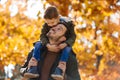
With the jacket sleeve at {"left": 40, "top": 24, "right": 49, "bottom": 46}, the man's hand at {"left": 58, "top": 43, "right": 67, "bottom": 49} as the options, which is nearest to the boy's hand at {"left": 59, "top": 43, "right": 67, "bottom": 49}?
the man's hand at {"left": 58, "top": 43, "right": 67, "bottom": 49}

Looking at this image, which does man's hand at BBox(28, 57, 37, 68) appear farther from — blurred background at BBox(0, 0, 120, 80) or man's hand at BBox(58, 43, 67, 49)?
blurred background at BBox(0, 0, 120, 80)

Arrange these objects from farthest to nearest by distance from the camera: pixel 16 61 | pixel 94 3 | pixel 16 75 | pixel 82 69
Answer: pixel 16 75
pixel 82 69
pixel 16 61
pixel 94 3

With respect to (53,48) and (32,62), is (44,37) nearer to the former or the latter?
(53,48)

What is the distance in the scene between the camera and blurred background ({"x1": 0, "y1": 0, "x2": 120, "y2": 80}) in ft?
28.1

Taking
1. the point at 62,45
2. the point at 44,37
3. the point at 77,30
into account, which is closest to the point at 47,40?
the point at 44,37

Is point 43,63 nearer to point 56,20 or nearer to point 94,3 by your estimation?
point 56,20

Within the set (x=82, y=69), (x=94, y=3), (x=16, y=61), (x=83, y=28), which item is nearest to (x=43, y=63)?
(x=94, y=3)

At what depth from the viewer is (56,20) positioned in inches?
120

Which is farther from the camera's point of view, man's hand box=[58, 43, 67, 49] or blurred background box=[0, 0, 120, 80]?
blurred background box=[0, 0, 120, 80]

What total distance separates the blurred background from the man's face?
486 centimetres

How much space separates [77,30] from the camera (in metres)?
9.73

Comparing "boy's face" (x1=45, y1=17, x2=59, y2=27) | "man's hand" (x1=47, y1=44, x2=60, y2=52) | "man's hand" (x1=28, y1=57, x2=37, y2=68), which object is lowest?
"man's hand" (x1=28, y1=57, x2=37, y2=68)

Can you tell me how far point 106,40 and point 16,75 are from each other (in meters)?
8.43

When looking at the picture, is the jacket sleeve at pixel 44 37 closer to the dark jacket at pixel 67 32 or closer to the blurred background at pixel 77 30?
the dark jacket at pixel 67 32
